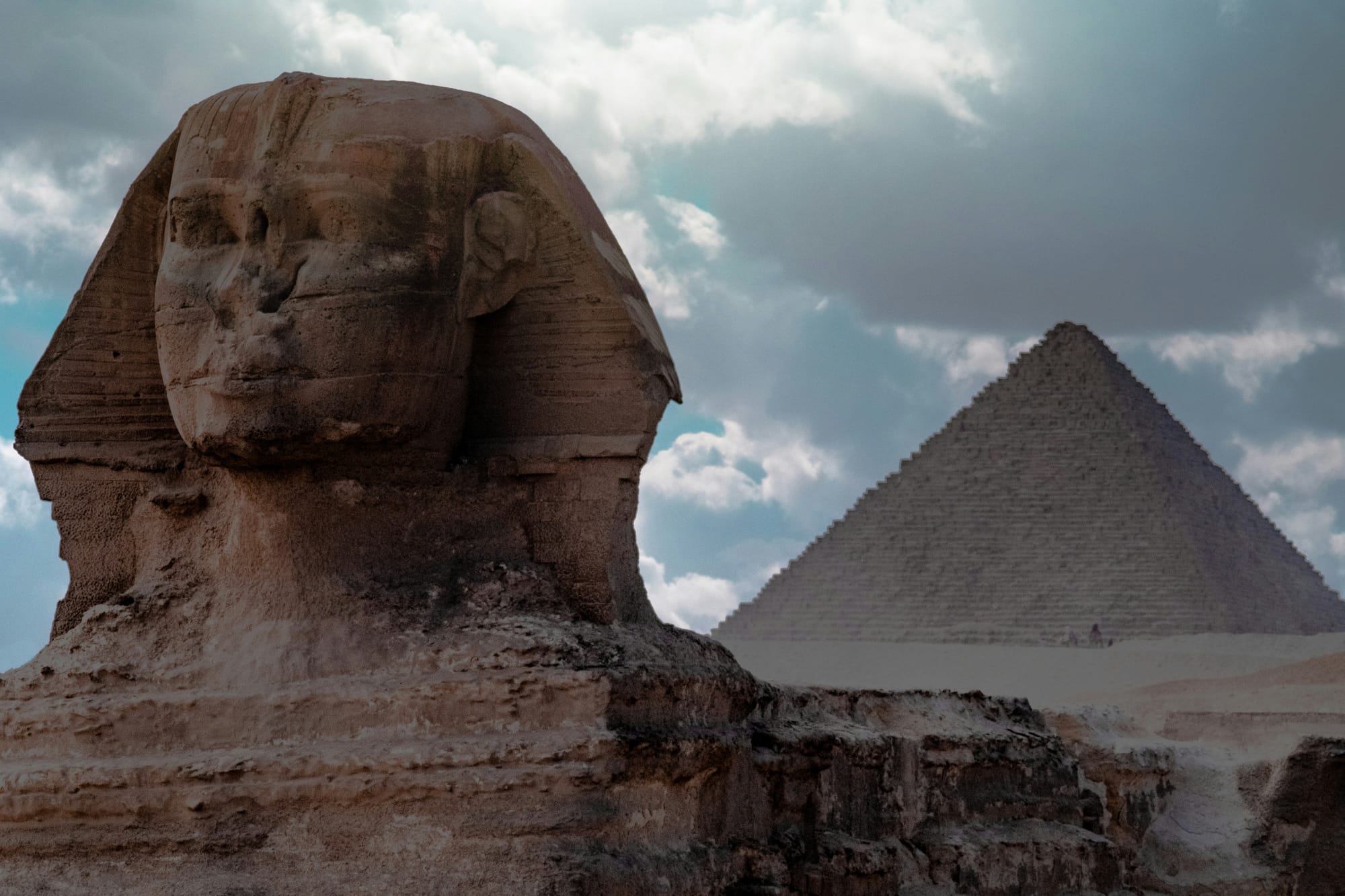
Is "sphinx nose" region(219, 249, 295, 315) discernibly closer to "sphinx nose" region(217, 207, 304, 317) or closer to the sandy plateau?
"sphinx nose" region(217, 207, 304, 317)

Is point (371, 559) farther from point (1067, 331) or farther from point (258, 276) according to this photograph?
point (1067, 331)

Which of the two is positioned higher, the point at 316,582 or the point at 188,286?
the point at 188,286

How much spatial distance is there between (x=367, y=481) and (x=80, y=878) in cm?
87

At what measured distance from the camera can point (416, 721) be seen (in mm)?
3512

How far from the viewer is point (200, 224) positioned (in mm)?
3814

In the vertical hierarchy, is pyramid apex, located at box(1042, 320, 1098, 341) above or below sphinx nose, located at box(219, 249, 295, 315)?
above

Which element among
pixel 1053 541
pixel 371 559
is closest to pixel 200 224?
pixel 371 559

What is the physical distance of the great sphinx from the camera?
11.3 feet

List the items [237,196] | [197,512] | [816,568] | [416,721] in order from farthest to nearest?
[816,568], [197,512], [237,196], [416,721]

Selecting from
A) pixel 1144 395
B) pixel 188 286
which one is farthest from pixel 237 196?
pixel 1144 395

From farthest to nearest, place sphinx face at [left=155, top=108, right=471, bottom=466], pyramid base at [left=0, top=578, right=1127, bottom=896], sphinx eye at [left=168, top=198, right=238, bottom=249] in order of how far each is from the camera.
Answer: sphinx eye at [left=168, top=198, right=238, bottom=249] → sphinx face at [left=155, top=108, right=471, bottom=466] → pyramid base at [left=0, top=578, right=1127, bottom=896]

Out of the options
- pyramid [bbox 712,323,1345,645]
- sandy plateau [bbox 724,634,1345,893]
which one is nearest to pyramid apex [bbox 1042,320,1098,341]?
pyramid [bbox 712,323,1345,645]

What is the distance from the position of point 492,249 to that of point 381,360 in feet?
1.13

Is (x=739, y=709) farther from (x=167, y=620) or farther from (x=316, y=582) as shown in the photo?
(x=167, y=620)
